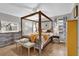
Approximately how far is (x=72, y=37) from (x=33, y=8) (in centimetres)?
101

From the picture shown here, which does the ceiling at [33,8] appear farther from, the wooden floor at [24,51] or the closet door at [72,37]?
the wooden floor at [24,51]

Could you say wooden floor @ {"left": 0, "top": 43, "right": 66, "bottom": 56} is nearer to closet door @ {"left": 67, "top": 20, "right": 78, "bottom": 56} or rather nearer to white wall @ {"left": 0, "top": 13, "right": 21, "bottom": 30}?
closet door @ {"left": 67, "top": 20, "right": 78, "bottom": 56}

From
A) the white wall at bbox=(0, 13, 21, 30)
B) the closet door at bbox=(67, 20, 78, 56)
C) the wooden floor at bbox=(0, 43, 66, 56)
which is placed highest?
the white wall at bbox=(0, 13, 21, 30)

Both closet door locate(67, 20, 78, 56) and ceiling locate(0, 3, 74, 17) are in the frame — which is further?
closet door locate(67, 20, 78, 56)

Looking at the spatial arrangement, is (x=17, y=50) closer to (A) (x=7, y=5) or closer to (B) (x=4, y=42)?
(B) (x=4, y=42)

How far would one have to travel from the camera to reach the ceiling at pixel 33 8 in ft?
6.05

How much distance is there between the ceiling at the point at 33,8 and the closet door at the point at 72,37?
299 mm

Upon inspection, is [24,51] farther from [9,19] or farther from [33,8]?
[33,8]

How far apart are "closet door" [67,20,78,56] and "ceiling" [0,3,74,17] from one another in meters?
0.30

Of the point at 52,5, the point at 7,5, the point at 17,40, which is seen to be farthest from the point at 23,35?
the point at 52,5

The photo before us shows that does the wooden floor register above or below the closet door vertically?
below

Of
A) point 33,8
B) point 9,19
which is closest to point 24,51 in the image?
point 9,19

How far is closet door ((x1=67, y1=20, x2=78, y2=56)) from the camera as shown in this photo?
1.98 meters

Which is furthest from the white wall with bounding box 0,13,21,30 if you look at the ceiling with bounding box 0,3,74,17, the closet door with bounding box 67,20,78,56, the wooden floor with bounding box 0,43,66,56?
the closet door with bounding box 67,20,78,56
